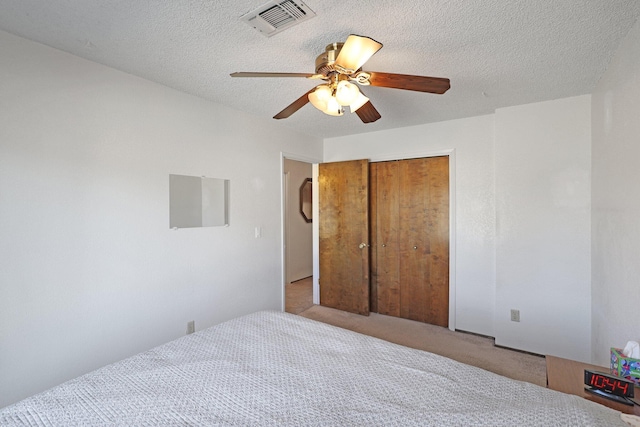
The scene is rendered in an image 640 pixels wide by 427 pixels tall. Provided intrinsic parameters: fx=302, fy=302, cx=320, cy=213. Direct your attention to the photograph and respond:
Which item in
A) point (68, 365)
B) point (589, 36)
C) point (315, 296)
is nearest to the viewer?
point (589, 36)

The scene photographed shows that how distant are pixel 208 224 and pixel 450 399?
232 cm

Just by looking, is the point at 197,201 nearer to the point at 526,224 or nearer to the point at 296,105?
the point at 296,105

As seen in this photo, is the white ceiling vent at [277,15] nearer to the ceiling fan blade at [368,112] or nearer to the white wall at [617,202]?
Result: the ceiling fan blade at [368,112]

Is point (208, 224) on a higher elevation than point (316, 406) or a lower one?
higher

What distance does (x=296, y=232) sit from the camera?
5.59 m

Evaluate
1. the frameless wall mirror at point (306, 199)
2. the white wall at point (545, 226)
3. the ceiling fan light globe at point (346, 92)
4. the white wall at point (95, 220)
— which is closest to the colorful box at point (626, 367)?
the white wall at point (545, 226)

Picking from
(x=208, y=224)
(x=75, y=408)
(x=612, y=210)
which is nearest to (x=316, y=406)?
(x=75, y=408)

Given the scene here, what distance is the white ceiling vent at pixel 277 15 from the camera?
1458mm

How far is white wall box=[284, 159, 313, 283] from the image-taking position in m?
5.41

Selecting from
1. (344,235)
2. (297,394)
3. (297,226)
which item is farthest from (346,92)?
(297,226)

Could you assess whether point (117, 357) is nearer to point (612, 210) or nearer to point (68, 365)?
point (68, 365)

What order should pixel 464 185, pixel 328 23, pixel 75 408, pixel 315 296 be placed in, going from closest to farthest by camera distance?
pixel 75 408, pixel 328 23, pixel 464 185, pixel 315 296

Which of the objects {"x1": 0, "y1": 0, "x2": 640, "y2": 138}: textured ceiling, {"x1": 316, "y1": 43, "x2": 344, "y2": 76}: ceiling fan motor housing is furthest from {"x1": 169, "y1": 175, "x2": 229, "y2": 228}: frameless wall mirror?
{"x1": 316, "y1": 43, "x2": 344, "y2": 76}: ceiling fan motor housing

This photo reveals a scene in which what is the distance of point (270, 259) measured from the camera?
3418 mm
